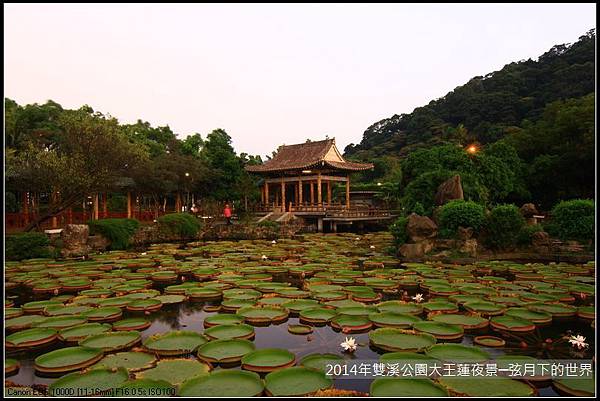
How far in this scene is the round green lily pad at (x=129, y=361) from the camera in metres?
4.21

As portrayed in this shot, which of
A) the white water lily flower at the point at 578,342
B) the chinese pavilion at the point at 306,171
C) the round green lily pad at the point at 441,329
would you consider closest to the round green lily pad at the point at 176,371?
the round green lily pad at the point at 441,329

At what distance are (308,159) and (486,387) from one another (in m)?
27.5

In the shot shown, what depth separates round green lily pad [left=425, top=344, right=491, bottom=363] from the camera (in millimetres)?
4352

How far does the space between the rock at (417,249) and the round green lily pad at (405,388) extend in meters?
9.18

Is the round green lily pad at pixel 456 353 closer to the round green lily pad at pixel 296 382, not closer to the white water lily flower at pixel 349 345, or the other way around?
the white water lily flower at pixel 349 345

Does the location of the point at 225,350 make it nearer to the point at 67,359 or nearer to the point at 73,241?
the point at 67,359

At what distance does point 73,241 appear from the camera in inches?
557

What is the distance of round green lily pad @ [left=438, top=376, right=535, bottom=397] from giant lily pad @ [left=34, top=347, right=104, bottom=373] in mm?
4003

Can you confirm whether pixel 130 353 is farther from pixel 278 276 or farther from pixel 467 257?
pixel 467 257

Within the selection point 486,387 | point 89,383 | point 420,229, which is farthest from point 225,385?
point 420,229

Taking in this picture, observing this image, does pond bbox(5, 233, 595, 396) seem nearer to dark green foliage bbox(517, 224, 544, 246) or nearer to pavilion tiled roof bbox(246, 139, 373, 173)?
dark green foliage bbox(517, 224, 544, 246)

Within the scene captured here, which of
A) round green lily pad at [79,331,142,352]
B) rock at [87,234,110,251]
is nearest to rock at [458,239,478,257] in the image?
round green lily pad at [79,331,142,352]

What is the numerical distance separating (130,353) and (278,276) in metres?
5.60

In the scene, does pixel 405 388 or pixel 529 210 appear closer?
pixel 405 388
